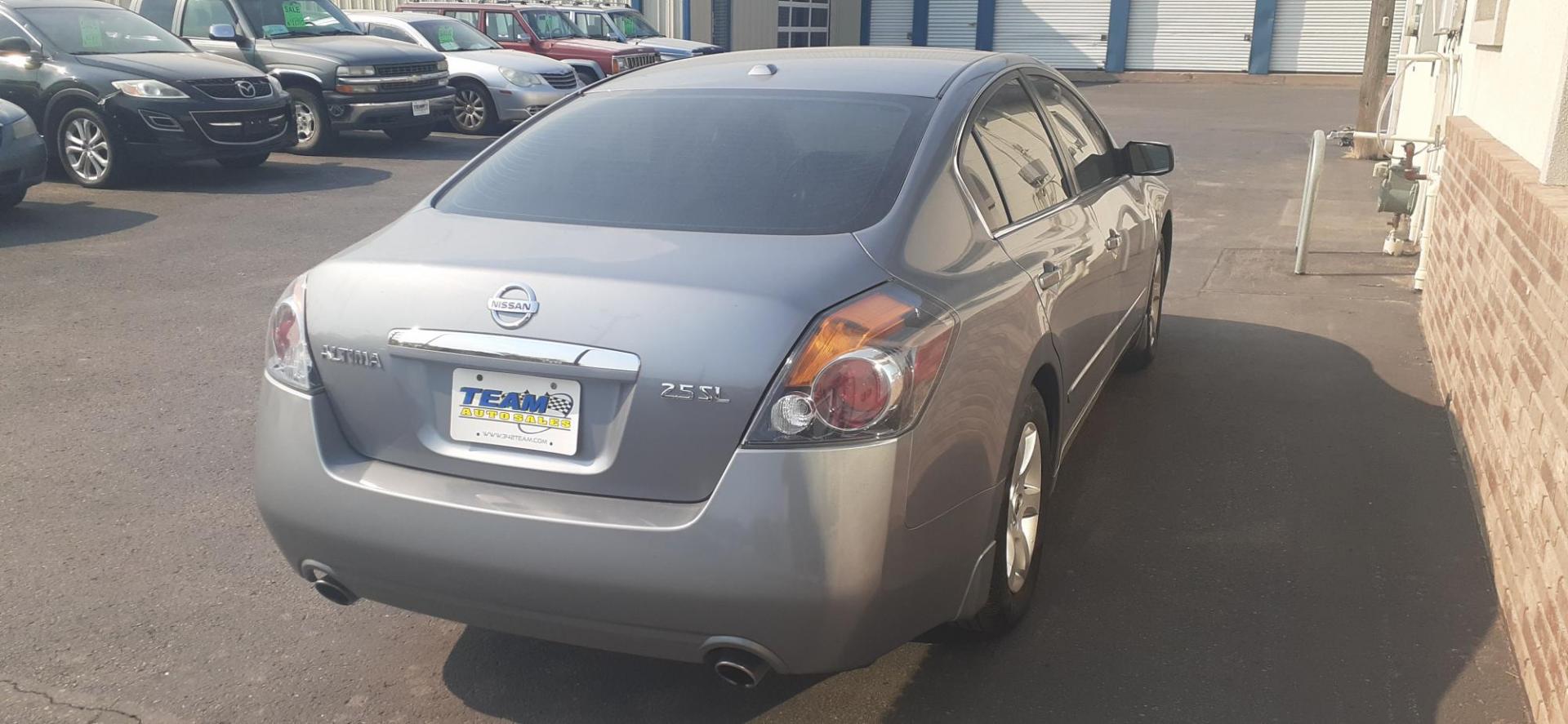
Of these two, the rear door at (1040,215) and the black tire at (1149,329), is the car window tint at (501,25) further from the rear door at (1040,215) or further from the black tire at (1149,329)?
the rear door at (1040,215)

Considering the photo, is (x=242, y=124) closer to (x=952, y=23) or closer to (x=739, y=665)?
(x=739, y=665)

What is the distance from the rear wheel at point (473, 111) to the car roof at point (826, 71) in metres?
12.3

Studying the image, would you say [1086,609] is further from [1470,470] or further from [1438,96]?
[1438,96]

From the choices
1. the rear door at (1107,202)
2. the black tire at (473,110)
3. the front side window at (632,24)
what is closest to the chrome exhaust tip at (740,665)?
the rear door at (1107,202)

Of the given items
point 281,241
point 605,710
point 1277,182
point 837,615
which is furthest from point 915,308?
point 1277,182

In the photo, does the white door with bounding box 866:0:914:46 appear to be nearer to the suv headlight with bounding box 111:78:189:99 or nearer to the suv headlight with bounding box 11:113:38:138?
the suv headlight with bounding box 111:78:189:99

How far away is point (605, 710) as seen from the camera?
130 inches

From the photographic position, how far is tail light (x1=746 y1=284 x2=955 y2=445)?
8.87 feet

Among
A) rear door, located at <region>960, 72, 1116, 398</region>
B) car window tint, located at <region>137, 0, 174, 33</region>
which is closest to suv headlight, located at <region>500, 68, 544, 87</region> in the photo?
car window tint, located at <region>137, 0, 174, 33</region>

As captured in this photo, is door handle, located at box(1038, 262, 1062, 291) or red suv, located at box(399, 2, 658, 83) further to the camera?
red suv, located at box(399, 2, 658, 83)

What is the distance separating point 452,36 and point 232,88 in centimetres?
543

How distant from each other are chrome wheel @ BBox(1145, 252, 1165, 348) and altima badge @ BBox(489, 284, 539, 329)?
3.77 meters

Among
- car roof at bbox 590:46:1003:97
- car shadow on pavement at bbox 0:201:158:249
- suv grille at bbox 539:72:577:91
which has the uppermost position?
car roof at bbox 590:46:1003:97

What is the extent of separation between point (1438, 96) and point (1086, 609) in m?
7.29
